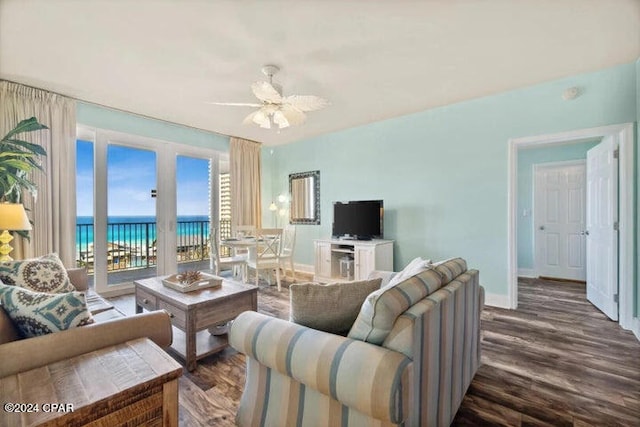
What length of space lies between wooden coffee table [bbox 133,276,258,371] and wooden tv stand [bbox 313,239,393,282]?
71.6 inches

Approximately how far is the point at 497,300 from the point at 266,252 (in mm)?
3132

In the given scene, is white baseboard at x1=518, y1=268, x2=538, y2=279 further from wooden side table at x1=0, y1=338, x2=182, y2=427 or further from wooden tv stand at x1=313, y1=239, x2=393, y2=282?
wooden side table at x1=0, y1=338, x2=182, y2=427

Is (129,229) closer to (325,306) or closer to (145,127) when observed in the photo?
(145,127)

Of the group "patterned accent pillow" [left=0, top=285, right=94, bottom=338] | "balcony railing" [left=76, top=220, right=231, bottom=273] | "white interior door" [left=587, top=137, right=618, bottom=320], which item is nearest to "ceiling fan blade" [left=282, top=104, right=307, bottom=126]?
"patterned accent pillow" [left=0, top=285, right=94, bottom=338]

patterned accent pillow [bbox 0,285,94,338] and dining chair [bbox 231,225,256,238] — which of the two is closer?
patterned accent pillow [bbox 0,285,94,338]

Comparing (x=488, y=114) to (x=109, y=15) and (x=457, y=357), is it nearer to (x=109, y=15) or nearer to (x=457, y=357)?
(x=457, y=357)

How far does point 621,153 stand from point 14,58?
5781mm

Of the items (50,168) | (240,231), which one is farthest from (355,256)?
(50,168)

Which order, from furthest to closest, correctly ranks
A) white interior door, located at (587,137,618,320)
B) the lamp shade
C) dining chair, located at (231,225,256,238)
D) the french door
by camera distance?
dining chair, located at (231,225,256,238) < the french door < white interior door, located at (587,137,618,320) < the lamp shade

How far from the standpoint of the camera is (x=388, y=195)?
4.23 meters

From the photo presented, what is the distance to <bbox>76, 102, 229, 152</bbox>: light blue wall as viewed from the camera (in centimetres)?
359

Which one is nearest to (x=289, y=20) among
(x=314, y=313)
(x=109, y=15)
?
(x=109, y=15)

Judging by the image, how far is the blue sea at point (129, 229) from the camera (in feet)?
12.7

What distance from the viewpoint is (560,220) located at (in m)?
4.70
